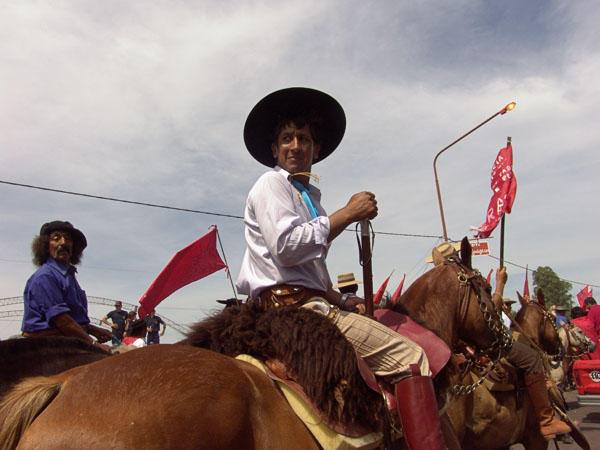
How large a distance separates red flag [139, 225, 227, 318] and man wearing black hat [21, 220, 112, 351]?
8.15 feet

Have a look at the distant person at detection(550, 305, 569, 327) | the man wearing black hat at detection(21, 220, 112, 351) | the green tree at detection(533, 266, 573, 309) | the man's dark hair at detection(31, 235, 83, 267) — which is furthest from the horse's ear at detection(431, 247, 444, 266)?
the green tree at detection(533, 266, 573, 309)

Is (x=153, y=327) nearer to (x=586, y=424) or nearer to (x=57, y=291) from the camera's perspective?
(x=57, y=291)

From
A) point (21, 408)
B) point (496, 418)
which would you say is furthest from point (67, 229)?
point (496, 418)

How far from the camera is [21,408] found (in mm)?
1561

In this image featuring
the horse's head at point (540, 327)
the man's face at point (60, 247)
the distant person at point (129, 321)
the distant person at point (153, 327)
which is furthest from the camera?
the distant person at point (153, 327)

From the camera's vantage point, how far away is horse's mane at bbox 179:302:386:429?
2.04 m

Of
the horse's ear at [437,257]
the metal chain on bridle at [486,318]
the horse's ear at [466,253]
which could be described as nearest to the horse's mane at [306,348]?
the metal chain on bridle at [486,318]

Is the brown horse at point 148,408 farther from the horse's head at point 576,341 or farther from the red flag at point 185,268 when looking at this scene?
the horse's head at point 576,341

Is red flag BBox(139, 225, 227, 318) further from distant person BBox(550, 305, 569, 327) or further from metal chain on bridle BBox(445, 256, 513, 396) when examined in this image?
distant person BBox(550, 305, 569, 327)

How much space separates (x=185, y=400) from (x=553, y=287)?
66.9 meters

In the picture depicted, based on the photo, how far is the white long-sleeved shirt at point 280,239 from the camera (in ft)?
7.69

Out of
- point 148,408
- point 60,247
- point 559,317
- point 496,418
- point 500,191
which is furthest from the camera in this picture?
point 559,317

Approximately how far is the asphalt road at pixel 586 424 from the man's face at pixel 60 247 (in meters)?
8.49

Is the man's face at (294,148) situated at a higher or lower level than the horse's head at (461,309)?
higher
